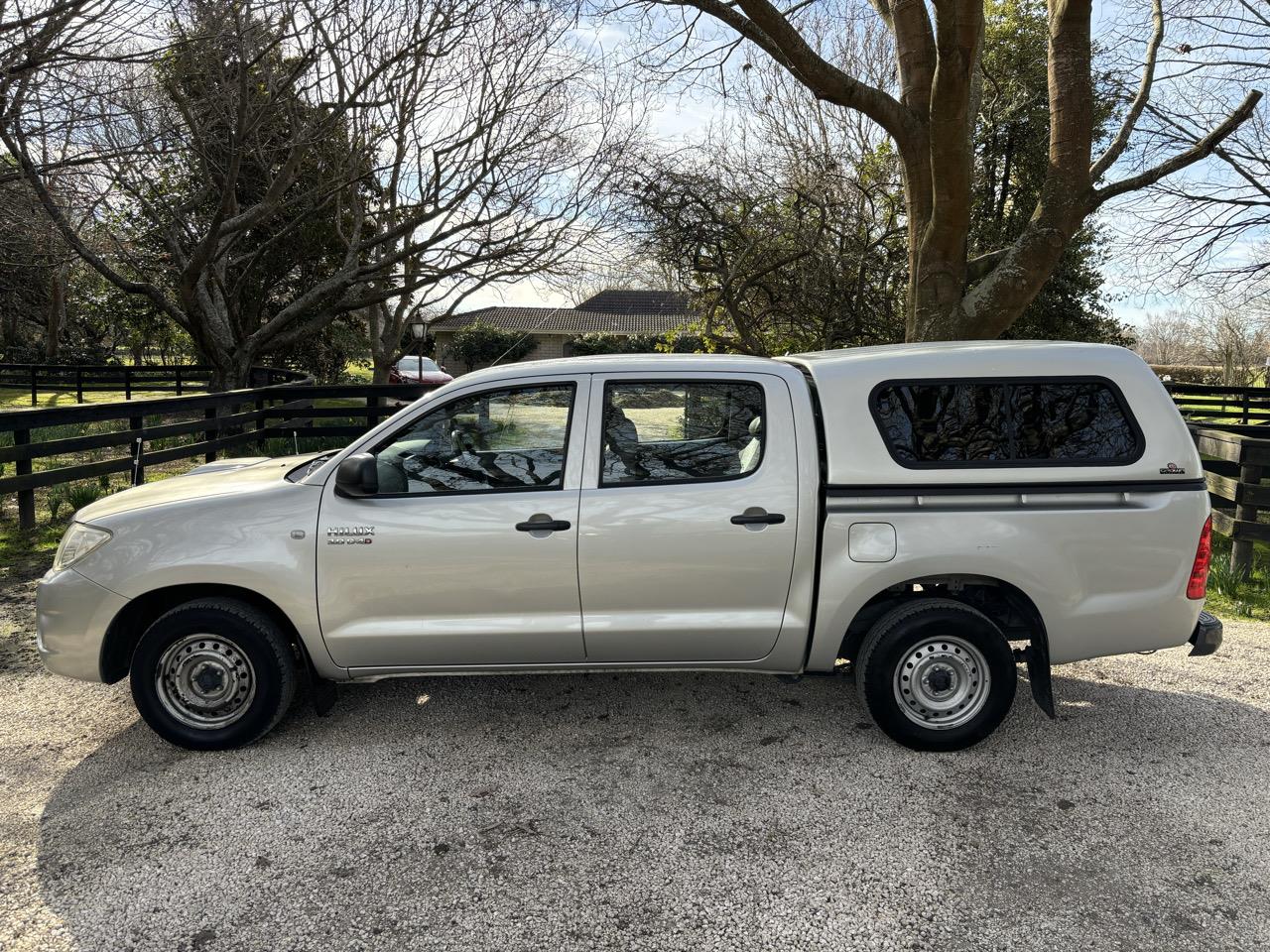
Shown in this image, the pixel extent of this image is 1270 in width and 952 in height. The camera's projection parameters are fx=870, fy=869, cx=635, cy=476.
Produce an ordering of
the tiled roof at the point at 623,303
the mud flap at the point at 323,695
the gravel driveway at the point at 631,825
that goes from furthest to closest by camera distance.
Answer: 1. the tiled roof at the point at 623,303
2. the mud flap at the point at 323,695
3. the gravel driveway at the point at 631,825

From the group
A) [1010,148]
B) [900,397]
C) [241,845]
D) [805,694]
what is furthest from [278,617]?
[1010,148]

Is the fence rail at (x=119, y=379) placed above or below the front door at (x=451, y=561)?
above

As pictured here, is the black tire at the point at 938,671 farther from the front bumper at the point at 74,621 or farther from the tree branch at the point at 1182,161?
the tree branch at the point at 1182,161

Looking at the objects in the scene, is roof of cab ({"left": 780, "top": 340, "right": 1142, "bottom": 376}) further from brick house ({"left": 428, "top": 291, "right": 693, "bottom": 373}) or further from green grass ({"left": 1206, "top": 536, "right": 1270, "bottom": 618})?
brick house ({"left": 428, "top": 291, "right": 693, "bottom": 373})

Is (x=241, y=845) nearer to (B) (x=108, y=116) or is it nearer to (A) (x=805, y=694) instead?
(A) (x=805, y=694)

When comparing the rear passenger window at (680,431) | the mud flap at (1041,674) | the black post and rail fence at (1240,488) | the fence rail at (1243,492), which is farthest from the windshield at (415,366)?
the mud flap at (1041,674)

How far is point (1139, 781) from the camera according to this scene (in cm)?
396

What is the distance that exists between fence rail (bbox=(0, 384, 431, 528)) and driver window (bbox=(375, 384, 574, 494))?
4104mm

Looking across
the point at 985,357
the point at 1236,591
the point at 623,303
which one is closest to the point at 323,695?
the point at 985,357

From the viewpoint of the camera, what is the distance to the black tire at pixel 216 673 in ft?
13.2

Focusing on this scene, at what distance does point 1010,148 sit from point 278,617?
18.2m

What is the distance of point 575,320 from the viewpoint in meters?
57.8

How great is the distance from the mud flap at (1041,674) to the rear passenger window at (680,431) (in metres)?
1.62

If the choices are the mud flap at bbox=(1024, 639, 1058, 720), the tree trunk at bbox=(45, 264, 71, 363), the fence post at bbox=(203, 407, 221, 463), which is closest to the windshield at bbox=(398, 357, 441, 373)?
the tree trunk at bbox=(45, 264, 71, 363)
